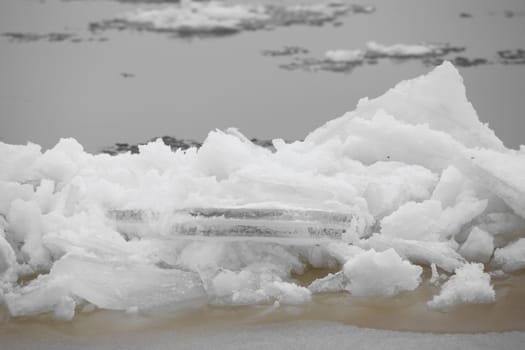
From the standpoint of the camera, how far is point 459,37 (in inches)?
248

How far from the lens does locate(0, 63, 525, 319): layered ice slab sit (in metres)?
2.18

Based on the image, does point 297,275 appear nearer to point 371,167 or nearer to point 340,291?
point 340,291

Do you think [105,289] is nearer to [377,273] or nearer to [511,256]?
[377,273]

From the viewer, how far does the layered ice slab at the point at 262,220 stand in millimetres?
2178

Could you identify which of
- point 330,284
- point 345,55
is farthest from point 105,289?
point 345,55

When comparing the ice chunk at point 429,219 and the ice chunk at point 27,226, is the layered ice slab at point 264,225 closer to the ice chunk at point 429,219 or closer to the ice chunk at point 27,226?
the ice chunk at point 429,219

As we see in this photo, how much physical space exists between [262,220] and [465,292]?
57cm

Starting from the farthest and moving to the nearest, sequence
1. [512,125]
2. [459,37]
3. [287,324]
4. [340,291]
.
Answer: [459,37]
[512,125]
[340,291]
[287,324]

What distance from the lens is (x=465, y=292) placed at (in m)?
2.14

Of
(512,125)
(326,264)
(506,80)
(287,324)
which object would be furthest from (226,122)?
(287,324)

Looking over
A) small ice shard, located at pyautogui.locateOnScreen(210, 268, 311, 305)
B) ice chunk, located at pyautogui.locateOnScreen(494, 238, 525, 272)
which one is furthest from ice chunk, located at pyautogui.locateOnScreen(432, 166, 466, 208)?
small ice shard, located at pyautogui.locateOnScreen(210, 268, 311, 305)

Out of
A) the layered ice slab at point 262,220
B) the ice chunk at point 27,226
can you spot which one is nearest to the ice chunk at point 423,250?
the layered ice slab at point 262,220

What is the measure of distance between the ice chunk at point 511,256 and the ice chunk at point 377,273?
0.31 metres

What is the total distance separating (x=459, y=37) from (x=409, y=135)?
3811 mm
